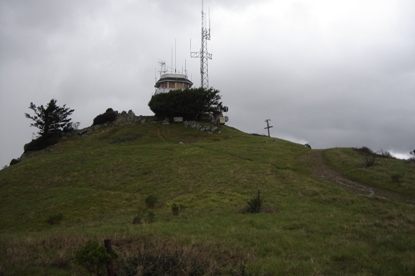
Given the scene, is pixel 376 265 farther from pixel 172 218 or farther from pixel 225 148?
pixel 225 148

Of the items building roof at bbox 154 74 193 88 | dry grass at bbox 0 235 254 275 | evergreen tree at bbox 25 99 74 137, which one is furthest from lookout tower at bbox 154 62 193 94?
dry grass at bbox 0 235 254 275

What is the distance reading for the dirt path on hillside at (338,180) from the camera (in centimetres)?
2002

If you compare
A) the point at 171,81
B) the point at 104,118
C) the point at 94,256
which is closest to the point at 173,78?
the point at 171,81

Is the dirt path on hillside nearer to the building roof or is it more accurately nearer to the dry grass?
the dry grass

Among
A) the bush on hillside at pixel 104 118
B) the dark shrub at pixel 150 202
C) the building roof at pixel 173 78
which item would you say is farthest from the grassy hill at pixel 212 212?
the building roof at pixel 173 78

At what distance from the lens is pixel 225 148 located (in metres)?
40.7

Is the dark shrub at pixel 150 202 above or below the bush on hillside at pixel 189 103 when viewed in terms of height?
below

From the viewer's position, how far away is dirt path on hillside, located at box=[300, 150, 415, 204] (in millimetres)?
20016

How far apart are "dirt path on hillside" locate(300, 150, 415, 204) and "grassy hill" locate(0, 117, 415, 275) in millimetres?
128

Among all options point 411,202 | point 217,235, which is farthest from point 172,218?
point 411,202

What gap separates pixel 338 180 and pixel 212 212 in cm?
1339

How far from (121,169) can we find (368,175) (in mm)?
23773

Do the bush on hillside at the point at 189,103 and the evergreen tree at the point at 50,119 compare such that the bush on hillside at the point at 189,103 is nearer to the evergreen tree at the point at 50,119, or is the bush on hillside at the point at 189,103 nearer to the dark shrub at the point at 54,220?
the evergreen tree at the point at 50,119

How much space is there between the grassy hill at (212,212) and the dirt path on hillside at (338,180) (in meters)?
0.13
